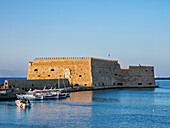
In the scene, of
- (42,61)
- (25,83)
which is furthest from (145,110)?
(42,61)

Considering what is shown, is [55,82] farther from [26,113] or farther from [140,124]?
[140,124]

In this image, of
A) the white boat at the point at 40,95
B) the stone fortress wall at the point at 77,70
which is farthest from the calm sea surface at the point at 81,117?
the stone fortress wall at the point at 77,70

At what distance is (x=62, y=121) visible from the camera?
85.5ft

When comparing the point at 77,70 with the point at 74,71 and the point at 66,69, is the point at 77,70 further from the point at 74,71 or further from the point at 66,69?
the point at 66,69

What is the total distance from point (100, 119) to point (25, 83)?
80.6ft

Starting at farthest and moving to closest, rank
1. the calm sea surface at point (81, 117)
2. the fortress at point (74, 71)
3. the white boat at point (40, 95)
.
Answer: the fortress at point (74, 71), the white boat at point (40, 95), the calm sea surface at point (81, 117)

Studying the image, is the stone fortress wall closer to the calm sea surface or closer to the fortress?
the fortress

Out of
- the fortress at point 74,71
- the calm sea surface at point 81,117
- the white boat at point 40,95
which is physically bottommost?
the calm sea surface at point 81,117

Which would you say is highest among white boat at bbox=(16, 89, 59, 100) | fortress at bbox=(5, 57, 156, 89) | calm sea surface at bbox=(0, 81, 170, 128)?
fortress at bbox=(5, 57, 156, 89)

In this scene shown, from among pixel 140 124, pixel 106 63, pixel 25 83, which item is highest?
pixel 106 63

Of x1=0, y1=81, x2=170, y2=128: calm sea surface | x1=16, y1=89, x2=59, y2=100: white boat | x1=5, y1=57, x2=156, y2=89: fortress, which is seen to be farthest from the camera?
x1=5, y1=57, x2=156, y2=89: fortress

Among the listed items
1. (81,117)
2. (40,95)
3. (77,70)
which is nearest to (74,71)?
(77,70)

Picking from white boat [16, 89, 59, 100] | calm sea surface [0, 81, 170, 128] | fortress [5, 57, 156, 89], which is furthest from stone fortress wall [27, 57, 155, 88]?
calm sea surface [0, 81, 170, 128]

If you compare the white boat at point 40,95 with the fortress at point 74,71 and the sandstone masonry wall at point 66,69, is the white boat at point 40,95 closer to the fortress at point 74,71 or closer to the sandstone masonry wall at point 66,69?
the fortress at point 74,71
